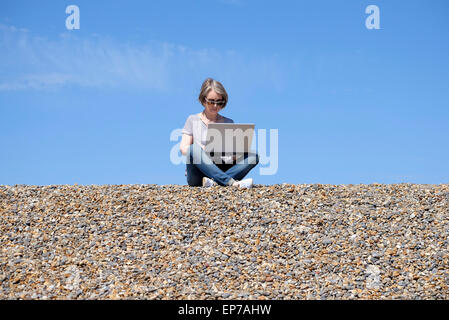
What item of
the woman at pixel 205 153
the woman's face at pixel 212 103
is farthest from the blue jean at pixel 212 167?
the woman's face at pixel 212 103

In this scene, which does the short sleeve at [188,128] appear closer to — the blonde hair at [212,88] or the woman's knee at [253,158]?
the blonde hair at [212,88]

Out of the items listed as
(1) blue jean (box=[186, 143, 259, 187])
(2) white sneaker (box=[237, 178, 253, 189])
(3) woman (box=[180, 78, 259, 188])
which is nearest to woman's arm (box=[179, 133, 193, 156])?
(3) woman (box=[180, 78, 259, 188])

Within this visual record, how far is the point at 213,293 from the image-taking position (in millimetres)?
5473

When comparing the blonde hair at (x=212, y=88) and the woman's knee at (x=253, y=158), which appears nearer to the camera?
the blonde hair at (x=212, y=88)

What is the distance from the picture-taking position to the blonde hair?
7879 mm

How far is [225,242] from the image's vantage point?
6.50 metres

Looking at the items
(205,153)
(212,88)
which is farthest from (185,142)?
(212,88)

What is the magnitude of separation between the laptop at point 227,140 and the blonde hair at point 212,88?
52cm

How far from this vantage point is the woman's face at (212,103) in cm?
787

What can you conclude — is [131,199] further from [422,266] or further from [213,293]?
[422,266]

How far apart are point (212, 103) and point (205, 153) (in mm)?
818

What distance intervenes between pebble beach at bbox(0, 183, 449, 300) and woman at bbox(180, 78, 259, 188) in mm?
224

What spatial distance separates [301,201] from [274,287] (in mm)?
2204
